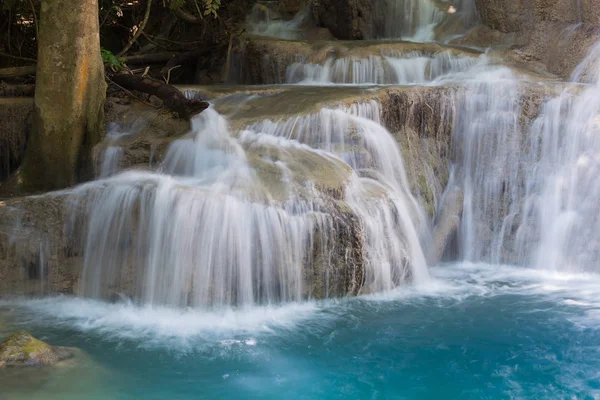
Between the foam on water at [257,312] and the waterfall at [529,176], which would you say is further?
the waterfall at [529,176]

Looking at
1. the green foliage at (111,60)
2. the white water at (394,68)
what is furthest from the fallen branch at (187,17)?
the green foliage at (111,60)

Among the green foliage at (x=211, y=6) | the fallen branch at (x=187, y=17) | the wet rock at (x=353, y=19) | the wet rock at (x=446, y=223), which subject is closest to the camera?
the wet rock at (x=446, y=223)

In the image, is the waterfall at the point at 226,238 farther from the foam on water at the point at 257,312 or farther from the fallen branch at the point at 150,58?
the fallen branch at the point at 150,58

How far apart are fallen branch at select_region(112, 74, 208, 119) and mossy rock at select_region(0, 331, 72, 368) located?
359 centimetres

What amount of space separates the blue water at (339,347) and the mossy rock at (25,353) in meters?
0.13

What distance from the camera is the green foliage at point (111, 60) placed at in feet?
29.2

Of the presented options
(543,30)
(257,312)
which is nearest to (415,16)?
(543,30)

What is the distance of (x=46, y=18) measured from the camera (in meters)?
7.32

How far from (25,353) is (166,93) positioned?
4.12 metres

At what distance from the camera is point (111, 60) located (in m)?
8.87

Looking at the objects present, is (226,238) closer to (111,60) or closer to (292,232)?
(292,232)

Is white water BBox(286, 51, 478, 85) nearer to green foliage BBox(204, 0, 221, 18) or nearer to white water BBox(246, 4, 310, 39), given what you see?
green foliage BBox(204, 0, 221, 18)

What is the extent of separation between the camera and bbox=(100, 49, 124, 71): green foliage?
8891 millimetres

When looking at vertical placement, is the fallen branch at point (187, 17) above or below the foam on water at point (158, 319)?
above
